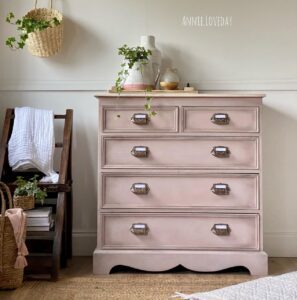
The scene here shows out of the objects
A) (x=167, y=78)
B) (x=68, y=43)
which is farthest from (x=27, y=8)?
(x=167, y=78)

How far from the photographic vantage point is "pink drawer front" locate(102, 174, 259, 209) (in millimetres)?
2631

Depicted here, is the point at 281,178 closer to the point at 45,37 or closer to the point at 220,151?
the point at 220,151

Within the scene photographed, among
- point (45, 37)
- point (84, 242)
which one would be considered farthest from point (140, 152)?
point (45, 37)

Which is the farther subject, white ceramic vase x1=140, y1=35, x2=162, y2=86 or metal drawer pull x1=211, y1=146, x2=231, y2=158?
white ceramic vase x1=140, y1=35, x2=162, y2=86

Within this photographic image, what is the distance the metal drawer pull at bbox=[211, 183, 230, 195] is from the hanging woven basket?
1399 mm

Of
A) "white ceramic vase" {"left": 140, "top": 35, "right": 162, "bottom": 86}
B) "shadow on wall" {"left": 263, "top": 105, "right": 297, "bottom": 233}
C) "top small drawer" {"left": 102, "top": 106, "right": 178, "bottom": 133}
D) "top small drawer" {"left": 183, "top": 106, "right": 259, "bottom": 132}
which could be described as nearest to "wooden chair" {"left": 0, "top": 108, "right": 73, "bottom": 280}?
"top small drawer" {"left": 102, "top": 106, "right": 178, "bottom": 133}

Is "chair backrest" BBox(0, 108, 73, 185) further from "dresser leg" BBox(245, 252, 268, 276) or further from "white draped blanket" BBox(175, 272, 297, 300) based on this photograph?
"white draped blanket" BBox(175, 272, 297, 300)

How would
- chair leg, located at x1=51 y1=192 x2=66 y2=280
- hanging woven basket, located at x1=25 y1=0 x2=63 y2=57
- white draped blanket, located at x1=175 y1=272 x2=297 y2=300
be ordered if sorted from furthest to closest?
hanging woven basket, located at x1=25 y1=0 x2=63 y2=57
chair leg, located at x1=51 y1=192 x2=66 y2=280
white draped blanket, located at x1=175 y1=272 x2=297 y2=300

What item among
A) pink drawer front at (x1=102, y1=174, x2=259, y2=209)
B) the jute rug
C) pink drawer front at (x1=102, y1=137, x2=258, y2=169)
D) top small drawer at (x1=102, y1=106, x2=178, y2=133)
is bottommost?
the jute rug

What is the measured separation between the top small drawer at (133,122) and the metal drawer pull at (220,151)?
268mm

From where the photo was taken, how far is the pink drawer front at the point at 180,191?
2631 millimetres

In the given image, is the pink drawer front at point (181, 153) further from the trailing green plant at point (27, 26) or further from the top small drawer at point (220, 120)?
the trailing green plant at point (27, 26)

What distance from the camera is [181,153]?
264cm

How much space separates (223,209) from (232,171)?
227mm
